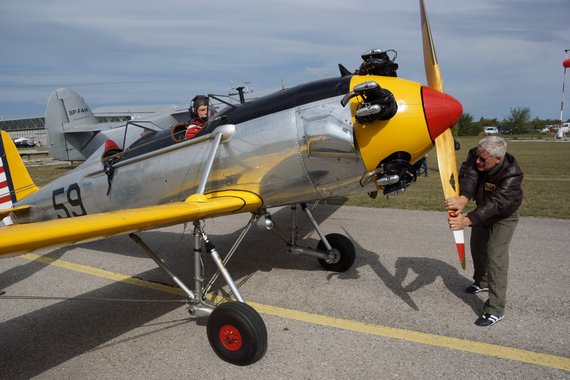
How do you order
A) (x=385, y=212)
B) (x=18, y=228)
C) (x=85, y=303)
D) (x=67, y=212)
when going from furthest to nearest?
(x=385, y=212) → (x=67, y=212) → (x=85, y=303) → (x=18, y=228)

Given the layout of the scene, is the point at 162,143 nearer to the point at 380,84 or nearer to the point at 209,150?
the point at 209,150

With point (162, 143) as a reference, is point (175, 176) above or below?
below

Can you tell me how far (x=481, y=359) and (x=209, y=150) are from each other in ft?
9.47

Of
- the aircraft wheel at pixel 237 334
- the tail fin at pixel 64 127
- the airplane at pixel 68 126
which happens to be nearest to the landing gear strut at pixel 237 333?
the aircraft wheel at pixel 237 334

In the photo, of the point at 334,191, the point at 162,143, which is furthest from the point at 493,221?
the point at 162,143

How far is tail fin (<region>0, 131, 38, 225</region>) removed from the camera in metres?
6.25

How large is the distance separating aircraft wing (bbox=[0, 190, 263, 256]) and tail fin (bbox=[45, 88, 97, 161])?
1875cm

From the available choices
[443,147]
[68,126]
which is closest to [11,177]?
[443,147]

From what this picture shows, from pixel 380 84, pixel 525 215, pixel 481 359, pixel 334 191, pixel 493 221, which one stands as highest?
pixel 380 84

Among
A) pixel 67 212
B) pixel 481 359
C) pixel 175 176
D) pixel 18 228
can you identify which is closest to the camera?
pixel 18 228

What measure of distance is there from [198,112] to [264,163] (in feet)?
4.16

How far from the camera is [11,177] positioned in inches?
249

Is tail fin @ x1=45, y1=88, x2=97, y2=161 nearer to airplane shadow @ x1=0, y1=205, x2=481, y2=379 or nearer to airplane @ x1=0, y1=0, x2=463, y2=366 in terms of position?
airplane shadow @ x1=0, y1=205, x2=481, y2=379

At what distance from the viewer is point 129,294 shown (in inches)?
185
